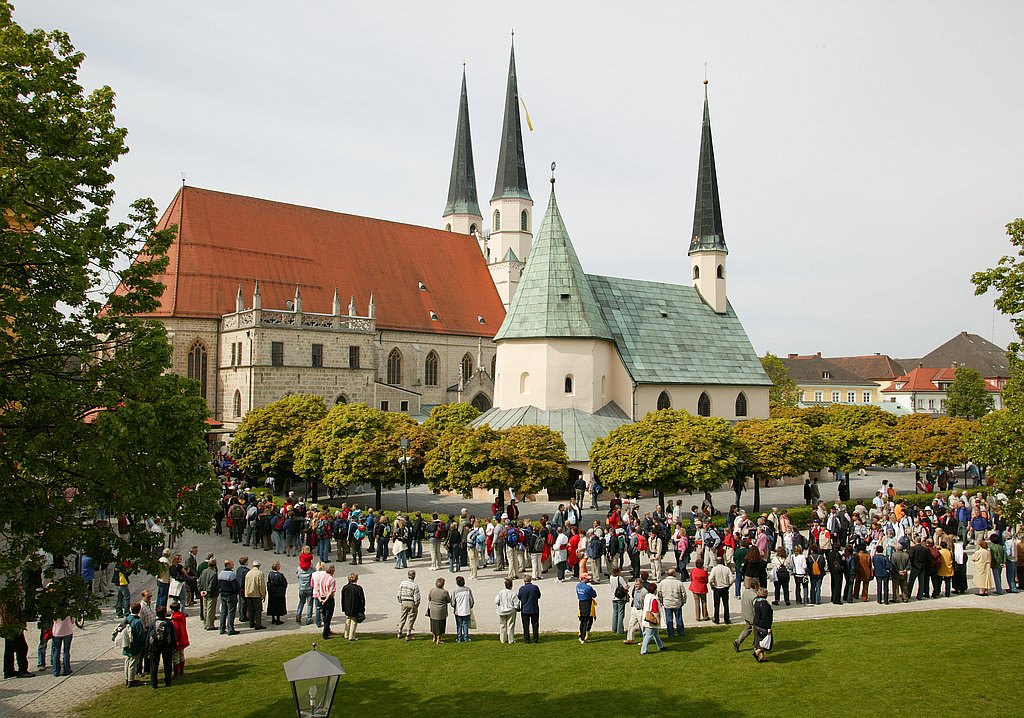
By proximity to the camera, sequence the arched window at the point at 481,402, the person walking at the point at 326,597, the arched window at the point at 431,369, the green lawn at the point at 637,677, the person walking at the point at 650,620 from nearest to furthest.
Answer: the green lawn at the point at 637,677 < the person walking at the point at 650,620 < the person walking at the point at 326,597 < the arched window at the point at 431,369 < the arched window at the point at 481,402

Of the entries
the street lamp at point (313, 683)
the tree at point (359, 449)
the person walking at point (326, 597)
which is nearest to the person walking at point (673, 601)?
the person walking at point (326, 597)

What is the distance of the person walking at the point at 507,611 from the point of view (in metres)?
14.9

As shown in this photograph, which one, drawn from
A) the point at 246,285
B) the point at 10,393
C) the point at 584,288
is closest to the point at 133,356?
the point at 10,393

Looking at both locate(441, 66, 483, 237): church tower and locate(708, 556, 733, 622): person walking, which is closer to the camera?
locate(708, 556, 733, 622): person walking

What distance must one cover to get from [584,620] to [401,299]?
4612 centimetres

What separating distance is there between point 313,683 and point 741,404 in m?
45.4

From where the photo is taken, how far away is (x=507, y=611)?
1493 centimetres

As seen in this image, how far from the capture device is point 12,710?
11906 mm

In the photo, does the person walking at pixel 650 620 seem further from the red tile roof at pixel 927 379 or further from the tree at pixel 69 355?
the red tile roof at pixel 927 379

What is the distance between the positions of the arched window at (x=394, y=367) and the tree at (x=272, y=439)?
21128 mm

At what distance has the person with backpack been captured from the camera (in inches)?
503

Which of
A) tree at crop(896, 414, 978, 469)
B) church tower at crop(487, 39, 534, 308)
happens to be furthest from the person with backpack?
church tower at crop(487, 39, 534, 308)

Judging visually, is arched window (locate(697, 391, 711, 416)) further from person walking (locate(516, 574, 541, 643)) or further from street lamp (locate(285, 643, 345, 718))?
street lamp (locate(285, 643, 345, 718))

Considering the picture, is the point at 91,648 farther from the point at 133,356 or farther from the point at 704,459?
the point at 704,459
